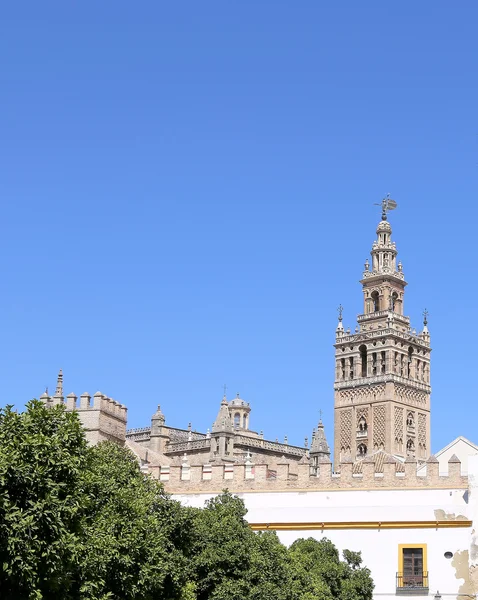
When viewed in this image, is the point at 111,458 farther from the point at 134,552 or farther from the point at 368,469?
the point at 368,469

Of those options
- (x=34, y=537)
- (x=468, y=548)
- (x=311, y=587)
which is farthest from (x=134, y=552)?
(x=468, y=548)

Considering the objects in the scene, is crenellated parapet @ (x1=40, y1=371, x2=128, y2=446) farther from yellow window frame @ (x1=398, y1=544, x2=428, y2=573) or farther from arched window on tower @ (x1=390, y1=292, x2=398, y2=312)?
arched window on tower @ (x1=390, y1=292, x2=398, y2=312)

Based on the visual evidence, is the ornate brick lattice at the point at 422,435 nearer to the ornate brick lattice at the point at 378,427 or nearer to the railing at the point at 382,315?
the ornate brick lattice at the point at 378,427

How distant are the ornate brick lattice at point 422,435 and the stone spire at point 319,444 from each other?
913 inches

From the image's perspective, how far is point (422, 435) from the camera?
93.1 m

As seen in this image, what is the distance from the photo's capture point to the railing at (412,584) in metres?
36.7

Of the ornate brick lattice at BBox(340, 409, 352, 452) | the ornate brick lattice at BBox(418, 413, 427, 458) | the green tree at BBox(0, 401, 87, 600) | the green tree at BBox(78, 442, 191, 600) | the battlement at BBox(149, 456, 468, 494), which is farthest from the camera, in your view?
the ornate brick lattice at BBox(340, 409, 352, 452)

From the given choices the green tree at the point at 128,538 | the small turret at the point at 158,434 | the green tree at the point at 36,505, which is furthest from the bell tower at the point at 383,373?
the green tree at the point at 36,505

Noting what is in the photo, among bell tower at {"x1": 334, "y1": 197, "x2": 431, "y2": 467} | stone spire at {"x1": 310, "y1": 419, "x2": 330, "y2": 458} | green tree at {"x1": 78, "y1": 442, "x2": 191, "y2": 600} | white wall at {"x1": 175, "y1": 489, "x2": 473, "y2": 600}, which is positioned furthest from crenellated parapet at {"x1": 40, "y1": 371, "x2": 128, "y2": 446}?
bell tower at {"x1": 334, "y1": 197, "x2": 431, "y2": 467}

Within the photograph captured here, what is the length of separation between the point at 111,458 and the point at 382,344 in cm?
6360

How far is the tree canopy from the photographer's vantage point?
65.2 ft

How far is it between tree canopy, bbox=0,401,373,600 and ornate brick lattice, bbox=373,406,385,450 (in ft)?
181

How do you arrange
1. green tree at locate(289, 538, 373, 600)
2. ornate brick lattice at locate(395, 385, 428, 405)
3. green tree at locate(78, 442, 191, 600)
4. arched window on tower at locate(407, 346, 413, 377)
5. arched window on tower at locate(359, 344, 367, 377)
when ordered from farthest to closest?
arched window on tower at locate(359, 344, 367, 377) < arched window on tower at locate(407, 346, 413, 377) < ornate brick lattice at locate(395, 385, 428, 405) < green tree at locate(289, 538, 373, 600) < green tree at locate(78, 442, 191, 600)

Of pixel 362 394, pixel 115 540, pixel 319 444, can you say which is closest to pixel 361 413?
pixel 362 394
